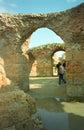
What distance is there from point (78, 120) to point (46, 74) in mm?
14888

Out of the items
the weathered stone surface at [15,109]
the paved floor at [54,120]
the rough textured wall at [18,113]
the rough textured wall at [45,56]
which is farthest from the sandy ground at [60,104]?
the rough textured wall at [45,56]

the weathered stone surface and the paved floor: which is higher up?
the weathered stone surface

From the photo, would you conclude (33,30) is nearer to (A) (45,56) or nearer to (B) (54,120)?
(B) (54,120)

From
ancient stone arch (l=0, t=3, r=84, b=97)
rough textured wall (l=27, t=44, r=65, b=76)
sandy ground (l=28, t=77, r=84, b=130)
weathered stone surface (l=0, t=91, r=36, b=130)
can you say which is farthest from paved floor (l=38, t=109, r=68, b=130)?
rough textured wall (l=27, t=44, r=65, b=76)

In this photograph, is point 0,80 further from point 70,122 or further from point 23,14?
point 23,14

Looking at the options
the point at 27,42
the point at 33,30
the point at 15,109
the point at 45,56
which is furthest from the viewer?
the point at 45,56

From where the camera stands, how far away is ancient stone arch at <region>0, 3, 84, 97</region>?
1070 centimetres

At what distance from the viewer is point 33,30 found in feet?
40.3

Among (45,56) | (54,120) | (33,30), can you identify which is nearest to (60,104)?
(54,120)

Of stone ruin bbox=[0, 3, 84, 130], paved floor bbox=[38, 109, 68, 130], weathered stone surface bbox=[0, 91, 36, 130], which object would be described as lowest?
paved floor bbox=[38, 109, 68, 130]

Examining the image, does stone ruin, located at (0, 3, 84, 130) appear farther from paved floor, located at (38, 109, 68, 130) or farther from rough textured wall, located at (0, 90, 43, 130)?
rough textured wall, located at (0, 90, 43, 130)

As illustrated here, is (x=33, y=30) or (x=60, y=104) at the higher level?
(x=33, y=30)

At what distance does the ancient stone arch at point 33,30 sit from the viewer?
10695mm

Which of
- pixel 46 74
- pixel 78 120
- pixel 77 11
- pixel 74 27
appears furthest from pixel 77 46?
pixel 46 74
